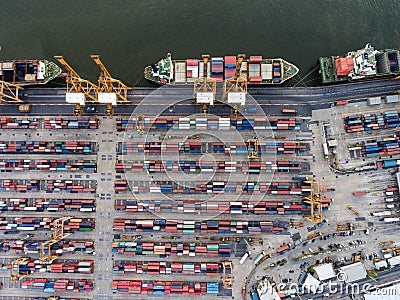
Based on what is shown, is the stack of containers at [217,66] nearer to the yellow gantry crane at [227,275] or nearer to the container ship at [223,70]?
the container ship at [223,70]

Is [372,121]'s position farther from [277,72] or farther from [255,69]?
[255,69]

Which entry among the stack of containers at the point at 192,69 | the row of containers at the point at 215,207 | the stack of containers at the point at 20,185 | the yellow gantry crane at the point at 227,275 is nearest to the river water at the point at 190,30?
the stack of containers at the point at 192,69

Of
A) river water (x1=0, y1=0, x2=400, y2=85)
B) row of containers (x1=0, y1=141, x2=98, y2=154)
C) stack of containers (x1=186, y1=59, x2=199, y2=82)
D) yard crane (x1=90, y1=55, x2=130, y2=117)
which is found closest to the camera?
yard crane (x1=90, y1=55, x2=130, y2=117)

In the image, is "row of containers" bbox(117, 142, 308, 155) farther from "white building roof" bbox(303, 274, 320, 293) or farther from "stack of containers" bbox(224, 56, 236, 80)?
"white building roof" bbox(303, 274, 320, 293)

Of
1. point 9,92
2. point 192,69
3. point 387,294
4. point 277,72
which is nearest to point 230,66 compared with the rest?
point 192,69

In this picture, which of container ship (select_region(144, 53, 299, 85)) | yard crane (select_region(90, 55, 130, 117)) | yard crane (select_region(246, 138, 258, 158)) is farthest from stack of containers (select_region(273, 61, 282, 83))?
yard crane (select_region(90, 55, 130, 117))

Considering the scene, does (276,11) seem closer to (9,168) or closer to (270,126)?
(270,126)
